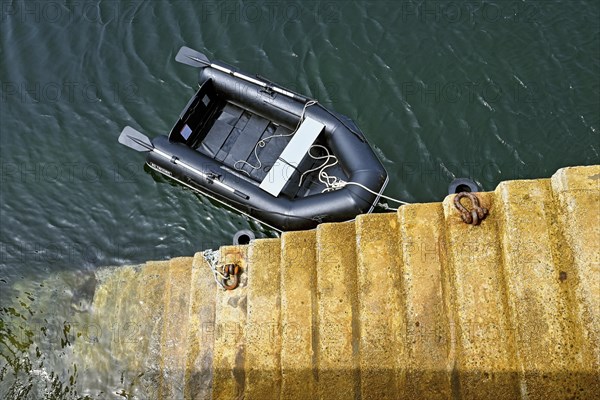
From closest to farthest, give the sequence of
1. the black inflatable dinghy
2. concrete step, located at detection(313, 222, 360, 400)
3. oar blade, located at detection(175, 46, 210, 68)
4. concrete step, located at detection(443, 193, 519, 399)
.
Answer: concrete step, located at detection(443, 193, 519, 399), concrete step, located at detection(313, 222, 360, 400), the black inflatable dinghy, oar blade, located at detection(175, 46, 210, 68)

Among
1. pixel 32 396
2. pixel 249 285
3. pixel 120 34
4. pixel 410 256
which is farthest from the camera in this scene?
pixel 120 34

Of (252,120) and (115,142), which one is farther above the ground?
(252,120)

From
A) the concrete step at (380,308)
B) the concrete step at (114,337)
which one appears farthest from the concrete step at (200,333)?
the concrete step at (380,308)

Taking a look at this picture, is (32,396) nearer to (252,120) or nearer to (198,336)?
(198,336)

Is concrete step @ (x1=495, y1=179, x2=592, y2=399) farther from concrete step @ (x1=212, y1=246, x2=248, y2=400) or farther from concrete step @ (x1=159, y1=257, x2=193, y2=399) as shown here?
concrete step @ (x1=159, y1=257, x2=193, y2=399)

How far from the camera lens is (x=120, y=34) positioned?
7.19 m

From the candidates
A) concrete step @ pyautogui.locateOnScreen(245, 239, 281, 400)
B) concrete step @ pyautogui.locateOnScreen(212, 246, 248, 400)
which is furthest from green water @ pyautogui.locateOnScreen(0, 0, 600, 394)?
concrete step @ pyautogui.locateOnScreen(245, 239, 281, 400)

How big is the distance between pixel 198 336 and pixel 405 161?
10.1ft

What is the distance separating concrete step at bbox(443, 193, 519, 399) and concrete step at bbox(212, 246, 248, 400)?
66.8 inches

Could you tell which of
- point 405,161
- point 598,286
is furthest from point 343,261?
point 405,161

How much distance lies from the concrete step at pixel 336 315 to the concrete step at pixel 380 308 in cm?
8

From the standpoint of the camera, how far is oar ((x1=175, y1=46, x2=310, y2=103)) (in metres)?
5.98

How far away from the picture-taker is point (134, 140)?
20.1 feet

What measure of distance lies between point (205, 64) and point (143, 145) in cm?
125
